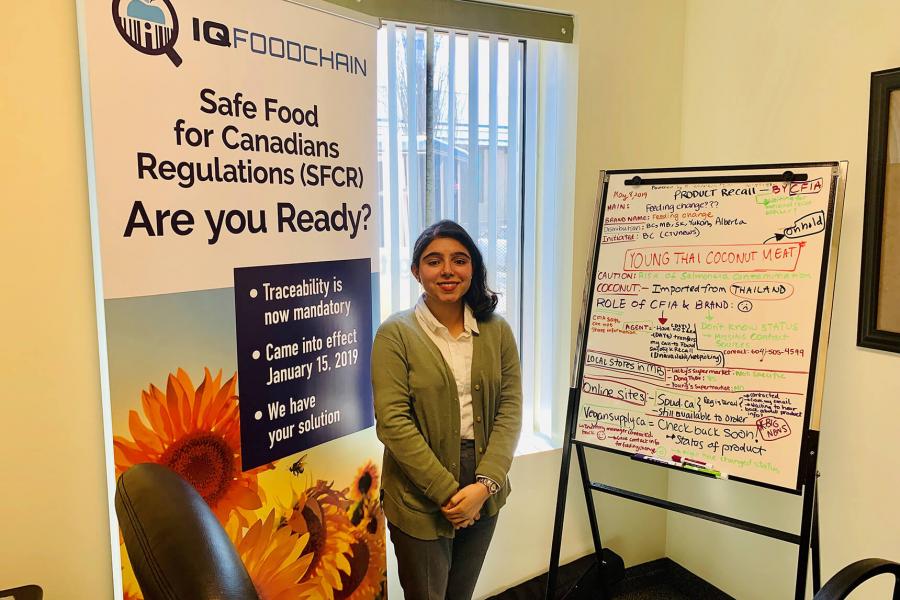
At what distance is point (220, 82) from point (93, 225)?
454mm

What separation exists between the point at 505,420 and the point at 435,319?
35 cm

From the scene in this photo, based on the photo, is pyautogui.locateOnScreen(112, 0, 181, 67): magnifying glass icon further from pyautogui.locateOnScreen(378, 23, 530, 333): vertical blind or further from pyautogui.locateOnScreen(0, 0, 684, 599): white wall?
pyautogui.locateOnScreen(378, 23, 530, 333): vertical blind

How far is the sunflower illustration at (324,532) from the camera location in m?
1.74

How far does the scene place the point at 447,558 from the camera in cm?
170

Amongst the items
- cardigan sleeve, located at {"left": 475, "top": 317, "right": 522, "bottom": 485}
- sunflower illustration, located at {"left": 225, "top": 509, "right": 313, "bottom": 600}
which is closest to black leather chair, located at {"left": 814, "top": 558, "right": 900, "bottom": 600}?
Result: cardigan sleeve, located at {"left": 475, "top": 317, "right": 522, "bottom": 485}

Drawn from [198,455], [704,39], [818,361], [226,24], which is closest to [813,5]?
[704,39]

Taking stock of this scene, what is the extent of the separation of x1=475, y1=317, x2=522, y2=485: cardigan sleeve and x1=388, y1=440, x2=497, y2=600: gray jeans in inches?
2.2

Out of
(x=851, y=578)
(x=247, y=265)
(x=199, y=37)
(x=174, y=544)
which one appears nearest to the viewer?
(x=174, y=544)

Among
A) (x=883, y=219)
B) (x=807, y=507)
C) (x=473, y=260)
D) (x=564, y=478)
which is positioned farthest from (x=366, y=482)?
(x=883, y=219)

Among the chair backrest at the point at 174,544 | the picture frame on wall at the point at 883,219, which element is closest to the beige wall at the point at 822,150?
the picture frame on wall at the point at 883,219

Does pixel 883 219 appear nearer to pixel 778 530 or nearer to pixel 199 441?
pixel 778 530

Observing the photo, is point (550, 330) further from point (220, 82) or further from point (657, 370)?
point (220, 82)

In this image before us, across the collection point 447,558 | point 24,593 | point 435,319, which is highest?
point 435,319

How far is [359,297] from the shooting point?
6.01ft
